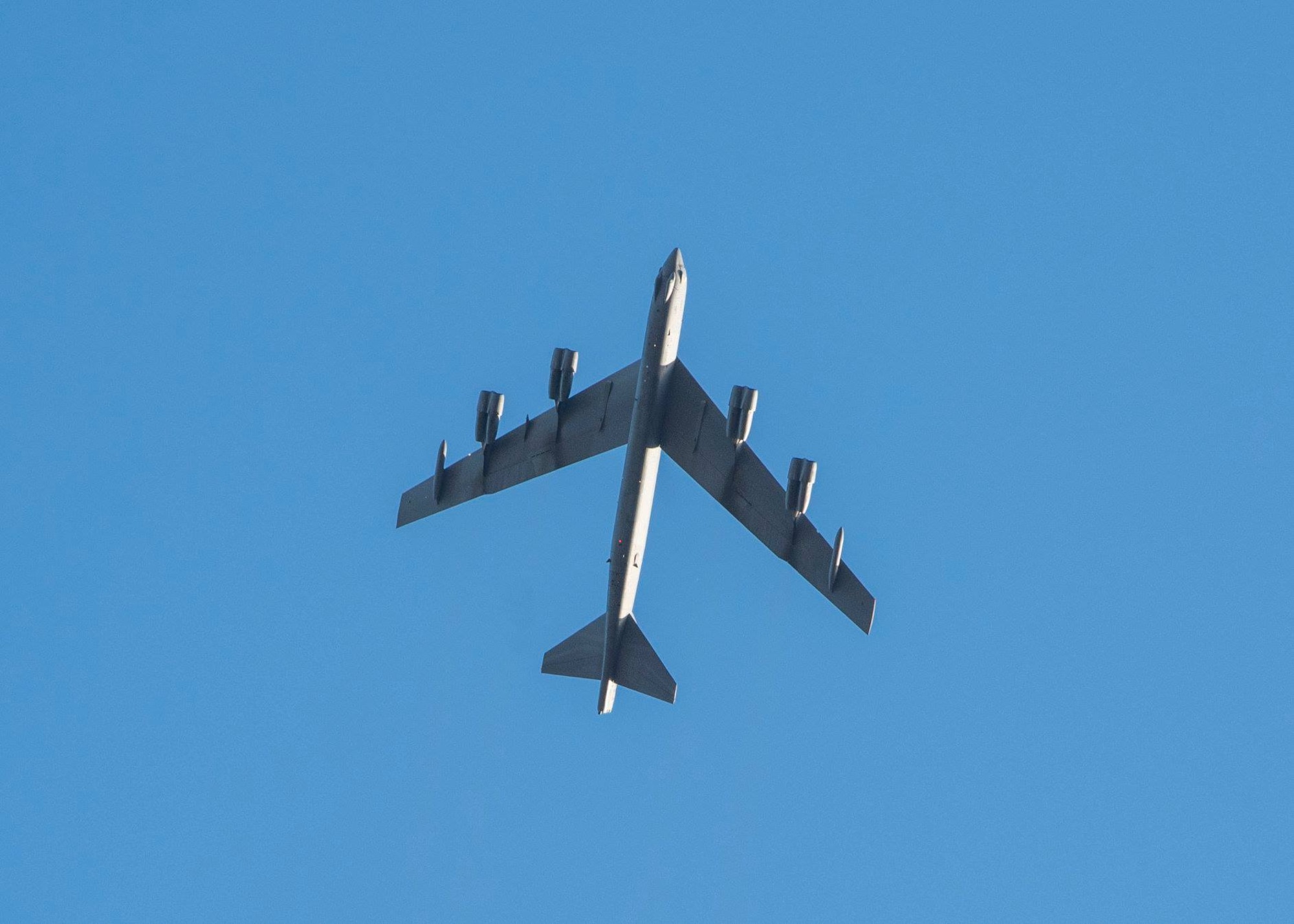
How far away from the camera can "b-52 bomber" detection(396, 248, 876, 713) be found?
5725cm

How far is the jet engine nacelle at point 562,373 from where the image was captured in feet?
201

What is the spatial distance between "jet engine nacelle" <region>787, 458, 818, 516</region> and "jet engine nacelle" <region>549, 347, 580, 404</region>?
871cm

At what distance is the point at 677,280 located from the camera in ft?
185

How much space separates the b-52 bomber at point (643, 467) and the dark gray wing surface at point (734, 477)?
0.04m

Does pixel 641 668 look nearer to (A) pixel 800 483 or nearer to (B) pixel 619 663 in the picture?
(B) pixel 619 663

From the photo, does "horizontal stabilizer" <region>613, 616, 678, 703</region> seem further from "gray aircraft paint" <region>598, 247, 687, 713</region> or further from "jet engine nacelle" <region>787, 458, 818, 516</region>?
"jet engine nacelle" <region>787, 458, 818, 516</region>

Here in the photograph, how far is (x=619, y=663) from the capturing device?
60.0m

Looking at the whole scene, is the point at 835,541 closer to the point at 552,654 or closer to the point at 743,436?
the point at 743,436

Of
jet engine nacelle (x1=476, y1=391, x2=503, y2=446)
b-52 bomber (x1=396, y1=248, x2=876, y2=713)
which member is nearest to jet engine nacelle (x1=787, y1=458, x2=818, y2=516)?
b-52 bomber (x1=396, y1=248, x2=876, y2=713)

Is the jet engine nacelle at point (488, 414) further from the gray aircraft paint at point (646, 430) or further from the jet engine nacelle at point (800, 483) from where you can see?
the jet engine nacelle at point (800, 483)

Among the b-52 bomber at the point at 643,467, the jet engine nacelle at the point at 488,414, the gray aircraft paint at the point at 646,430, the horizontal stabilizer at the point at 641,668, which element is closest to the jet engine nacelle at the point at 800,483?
the b-52 bomber at the point at 643,467

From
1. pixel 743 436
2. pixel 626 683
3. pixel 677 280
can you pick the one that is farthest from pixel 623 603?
pixel 677 280

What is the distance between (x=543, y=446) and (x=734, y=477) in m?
7.37

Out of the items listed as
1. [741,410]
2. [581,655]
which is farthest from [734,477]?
[581,655]
